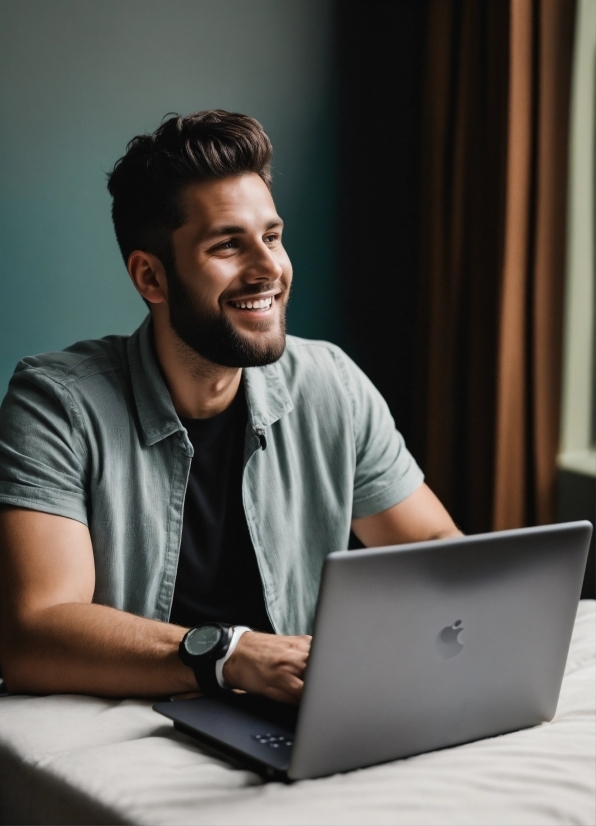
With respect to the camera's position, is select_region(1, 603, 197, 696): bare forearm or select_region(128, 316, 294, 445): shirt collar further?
select_region(128, 316, 294, 445): shirt collar

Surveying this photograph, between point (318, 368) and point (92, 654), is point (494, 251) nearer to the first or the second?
point (318, 368)

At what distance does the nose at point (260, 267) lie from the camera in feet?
5.57

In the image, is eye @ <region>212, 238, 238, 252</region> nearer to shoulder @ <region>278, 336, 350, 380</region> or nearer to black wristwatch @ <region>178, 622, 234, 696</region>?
shoulder @ <region>278, 336, 350, 380</region>

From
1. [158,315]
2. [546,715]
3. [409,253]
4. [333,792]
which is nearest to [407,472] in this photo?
[158,315]

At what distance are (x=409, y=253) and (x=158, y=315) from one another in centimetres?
131

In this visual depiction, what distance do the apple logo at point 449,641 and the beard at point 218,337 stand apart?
2.52 ft

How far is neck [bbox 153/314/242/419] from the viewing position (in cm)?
172

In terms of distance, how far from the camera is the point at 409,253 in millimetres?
2896

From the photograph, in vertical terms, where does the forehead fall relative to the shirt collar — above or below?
above

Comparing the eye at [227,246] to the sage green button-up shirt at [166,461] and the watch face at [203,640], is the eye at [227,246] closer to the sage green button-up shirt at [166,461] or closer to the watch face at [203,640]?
the sage green button-up shirt at [166,461]

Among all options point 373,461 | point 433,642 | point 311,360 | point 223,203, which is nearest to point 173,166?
point 223,203

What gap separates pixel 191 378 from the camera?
5.67 feet

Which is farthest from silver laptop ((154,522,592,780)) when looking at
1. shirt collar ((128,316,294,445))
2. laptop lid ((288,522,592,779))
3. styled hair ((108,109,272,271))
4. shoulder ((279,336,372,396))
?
styled hair ((108,109,272,271))

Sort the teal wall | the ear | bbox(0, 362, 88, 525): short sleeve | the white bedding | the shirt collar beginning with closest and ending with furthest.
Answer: the white bedding < bbox(0, 362, 88, 525): short sleeve < the shirt collar < the ear < the teal wall
